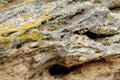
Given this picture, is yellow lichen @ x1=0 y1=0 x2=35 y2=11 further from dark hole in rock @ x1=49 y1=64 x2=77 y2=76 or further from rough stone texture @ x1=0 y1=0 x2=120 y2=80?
dark hole in rock @ x1=49 y1=64 x2=77 y2=76

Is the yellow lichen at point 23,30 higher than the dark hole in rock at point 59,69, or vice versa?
the yellow lichen at point 23,30

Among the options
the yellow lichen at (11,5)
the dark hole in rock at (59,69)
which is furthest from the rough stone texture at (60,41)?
the yellow lichen at (11,5)

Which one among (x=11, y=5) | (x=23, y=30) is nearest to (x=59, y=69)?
(x=23, y=30)

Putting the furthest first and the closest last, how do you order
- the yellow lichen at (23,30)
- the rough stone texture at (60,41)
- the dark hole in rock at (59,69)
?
the dark hole in rock at (59,69)
the rough stone texture at (60,41)
the yellow lichen at (23,30)

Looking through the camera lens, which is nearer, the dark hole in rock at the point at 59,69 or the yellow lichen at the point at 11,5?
the dark hole in rock at the point at 59,69

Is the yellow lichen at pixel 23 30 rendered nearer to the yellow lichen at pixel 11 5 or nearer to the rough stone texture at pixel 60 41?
the rough stone texture at pixel 60 41

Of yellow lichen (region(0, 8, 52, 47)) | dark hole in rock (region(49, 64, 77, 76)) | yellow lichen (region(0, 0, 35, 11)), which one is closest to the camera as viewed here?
yellow lichen (region(0, 8, 52, 47))

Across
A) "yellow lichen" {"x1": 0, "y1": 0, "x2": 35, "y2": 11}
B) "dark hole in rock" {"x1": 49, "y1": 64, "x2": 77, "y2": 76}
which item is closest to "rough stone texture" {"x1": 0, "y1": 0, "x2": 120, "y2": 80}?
"dark hole in rock" {"x1": 49, "y1": 64, "x2": 77, "y2": 76}

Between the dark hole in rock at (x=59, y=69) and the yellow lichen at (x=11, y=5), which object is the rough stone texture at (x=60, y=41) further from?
the yellow lichen at (x=11, y=5)

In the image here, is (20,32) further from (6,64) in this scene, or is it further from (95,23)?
(95,23)

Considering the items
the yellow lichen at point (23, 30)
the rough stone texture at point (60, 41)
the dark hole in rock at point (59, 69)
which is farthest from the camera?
the dark hole in rock at point (59, 69)

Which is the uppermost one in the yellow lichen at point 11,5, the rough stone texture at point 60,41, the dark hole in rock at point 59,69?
the yellow lichen at point 11,5
